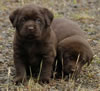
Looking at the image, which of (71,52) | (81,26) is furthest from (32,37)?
(81,26)

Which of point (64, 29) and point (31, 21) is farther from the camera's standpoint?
point (64, 29)

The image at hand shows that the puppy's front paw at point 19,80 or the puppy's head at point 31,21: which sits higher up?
the puppy's head at point 31,21

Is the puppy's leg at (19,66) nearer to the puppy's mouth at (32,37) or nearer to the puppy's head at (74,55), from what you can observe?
the puppy's mouth at (32,37)

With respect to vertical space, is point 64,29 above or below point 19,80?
above

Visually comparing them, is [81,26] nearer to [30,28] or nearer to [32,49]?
[32,49]

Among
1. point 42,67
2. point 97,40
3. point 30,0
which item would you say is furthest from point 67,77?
point 30,0

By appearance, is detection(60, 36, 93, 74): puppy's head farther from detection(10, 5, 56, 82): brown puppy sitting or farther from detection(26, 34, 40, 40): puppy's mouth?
detection(26, 34, 40, 40): puppy's mouth

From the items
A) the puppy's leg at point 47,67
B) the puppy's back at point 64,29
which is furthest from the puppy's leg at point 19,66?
the puppy's back at point 64,29
